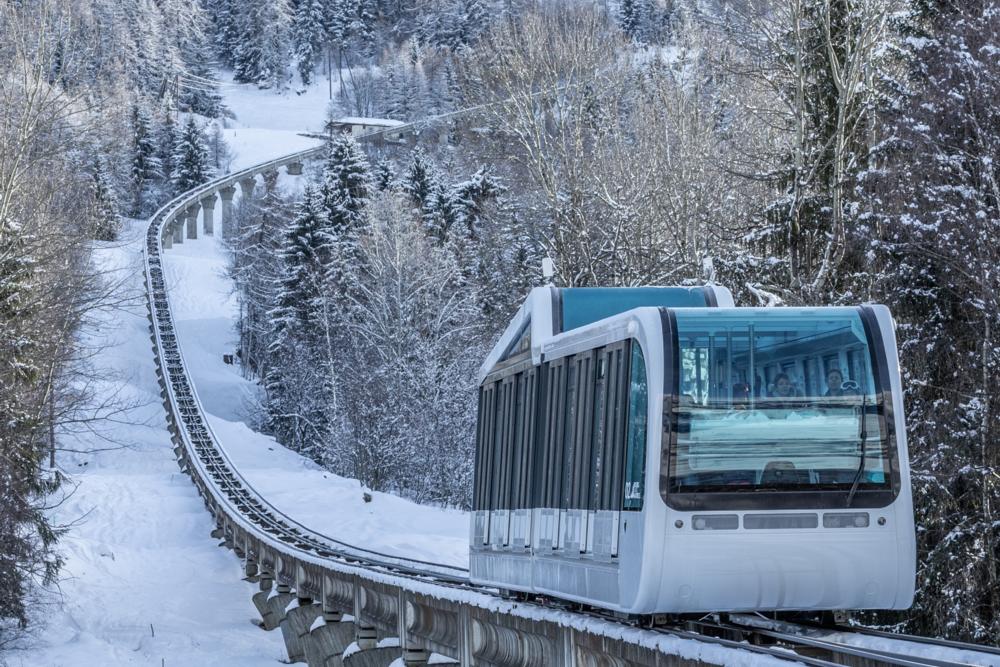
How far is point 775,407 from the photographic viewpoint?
10.3 m

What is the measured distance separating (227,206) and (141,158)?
1004 centimetres

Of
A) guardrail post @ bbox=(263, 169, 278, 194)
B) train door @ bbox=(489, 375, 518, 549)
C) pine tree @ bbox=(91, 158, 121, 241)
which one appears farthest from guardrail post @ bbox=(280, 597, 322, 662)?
guardrail post @ bbox=(263, 169, 278, 194)

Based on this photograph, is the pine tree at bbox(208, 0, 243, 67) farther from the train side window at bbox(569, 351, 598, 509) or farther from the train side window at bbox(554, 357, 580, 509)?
the train side window at bbox(569, 351, 598, 509)

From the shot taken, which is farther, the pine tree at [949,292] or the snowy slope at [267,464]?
the snowy slope at [267,464]

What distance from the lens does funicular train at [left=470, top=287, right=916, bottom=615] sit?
9984 mm

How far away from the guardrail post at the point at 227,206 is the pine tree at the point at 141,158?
268 inches

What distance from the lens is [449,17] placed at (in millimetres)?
162000

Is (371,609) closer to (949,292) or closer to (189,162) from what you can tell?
(949,292)

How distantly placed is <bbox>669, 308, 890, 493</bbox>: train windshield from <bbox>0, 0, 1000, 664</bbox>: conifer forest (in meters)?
7.62

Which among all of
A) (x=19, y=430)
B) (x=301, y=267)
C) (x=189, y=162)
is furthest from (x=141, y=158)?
(x=19, y=430)

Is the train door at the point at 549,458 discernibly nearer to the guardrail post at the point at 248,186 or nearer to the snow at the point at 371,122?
the guardrail post at the point at 248,186

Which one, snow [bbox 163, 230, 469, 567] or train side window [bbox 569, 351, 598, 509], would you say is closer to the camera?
train side window [bbox 569, 351, 598, 509]

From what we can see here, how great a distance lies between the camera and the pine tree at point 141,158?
10550cm

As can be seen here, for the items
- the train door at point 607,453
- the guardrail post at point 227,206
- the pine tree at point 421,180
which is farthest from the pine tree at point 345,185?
the train door at point 607,453
